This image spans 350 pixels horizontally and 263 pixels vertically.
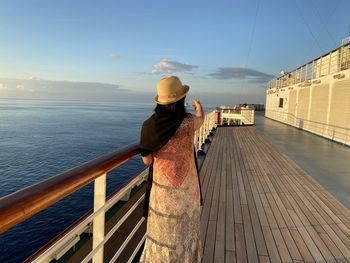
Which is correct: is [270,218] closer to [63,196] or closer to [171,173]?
[171,173]

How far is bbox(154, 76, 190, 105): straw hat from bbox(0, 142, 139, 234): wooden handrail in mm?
443

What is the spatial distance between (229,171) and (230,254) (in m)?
3.25

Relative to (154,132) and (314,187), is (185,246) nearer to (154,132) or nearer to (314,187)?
(154,132)

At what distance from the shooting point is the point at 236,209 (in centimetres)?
370

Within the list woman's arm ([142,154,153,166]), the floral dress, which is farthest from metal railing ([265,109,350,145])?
woman's arm ([142,154,153,166])

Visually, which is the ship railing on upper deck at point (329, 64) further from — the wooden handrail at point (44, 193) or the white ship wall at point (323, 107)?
the wooden handrail at point (44, 193)

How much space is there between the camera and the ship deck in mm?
2641

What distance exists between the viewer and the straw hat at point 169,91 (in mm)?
1490

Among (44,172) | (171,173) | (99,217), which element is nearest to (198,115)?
(171,173)

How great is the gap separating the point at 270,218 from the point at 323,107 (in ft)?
36.2

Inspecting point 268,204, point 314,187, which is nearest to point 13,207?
point 268,204

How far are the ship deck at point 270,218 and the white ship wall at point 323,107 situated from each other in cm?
593

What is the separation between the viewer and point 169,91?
1.49 meters

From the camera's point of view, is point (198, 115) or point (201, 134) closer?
point (198, 115)
